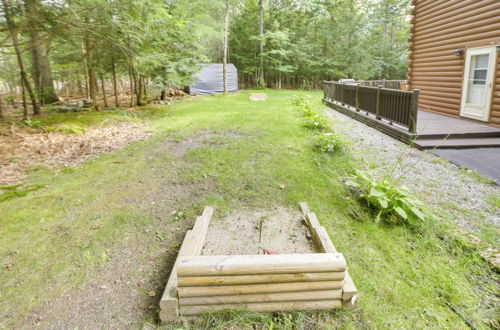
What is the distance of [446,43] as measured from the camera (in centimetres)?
789

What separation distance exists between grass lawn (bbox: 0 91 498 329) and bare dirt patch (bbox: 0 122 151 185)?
427 mm

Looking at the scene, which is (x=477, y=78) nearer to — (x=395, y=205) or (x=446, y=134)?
(x=446, y=134)

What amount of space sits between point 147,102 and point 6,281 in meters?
11.0

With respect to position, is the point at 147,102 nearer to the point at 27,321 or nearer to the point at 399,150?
the point at 399,150

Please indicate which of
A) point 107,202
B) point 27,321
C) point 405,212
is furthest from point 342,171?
point 27,321

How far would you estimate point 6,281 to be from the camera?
7.04 feet

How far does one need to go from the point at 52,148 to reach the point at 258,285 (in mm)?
5442

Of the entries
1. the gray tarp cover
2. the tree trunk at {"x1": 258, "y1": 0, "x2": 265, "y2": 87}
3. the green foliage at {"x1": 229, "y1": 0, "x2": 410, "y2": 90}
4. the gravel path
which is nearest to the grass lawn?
the gravel path

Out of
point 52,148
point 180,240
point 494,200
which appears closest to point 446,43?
point 494,200

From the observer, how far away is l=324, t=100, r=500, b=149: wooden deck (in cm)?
521

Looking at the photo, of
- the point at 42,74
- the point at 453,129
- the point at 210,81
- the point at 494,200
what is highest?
the point at 210,81

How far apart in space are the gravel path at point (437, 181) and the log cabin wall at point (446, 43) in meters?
2.91

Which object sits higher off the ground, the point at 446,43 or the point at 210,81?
the point at 446,43

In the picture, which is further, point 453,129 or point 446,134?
A: point 453,129
